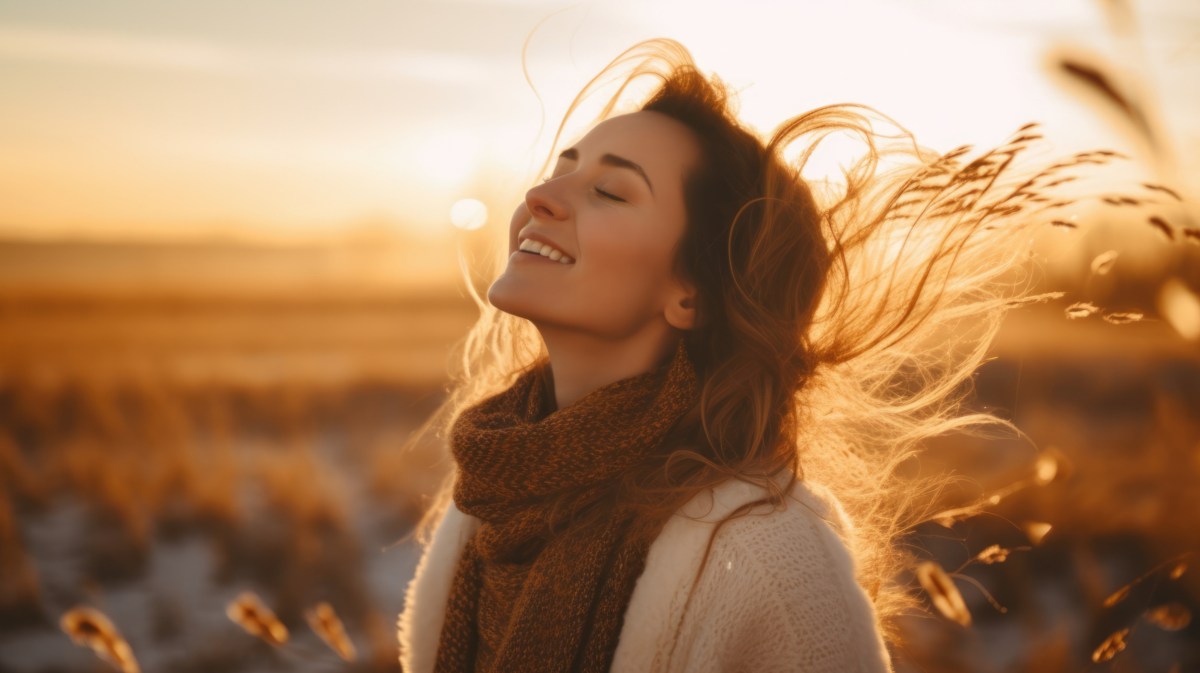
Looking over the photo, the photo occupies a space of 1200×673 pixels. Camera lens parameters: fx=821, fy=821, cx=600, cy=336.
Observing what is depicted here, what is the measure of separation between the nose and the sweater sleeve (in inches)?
34.0

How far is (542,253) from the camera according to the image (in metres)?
2.04

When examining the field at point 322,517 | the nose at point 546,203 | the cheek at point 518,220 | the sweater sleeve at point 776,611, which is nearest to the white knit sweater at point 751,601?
the sweater sleeve at point 776,611

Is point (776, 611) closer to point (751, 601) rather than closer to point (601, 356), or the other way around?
point (751, 601)

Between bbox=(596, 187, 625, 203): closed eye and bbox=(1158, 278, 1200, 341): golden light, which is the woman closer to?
bbox=(596, 187, 625, 203): closed eye

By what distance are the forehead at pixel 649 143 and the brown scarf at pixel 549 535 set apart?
476mm

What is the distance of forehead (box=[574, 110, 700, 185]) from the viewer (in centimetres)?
210

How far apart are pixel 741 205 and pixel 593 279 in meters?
0.47

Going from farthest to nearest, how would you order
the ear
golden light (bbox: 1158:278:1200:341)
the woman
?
the ear → the woman → golden light (bbox: 1158:278:1200:341)

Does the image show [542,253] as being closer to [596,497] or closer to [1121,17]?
[596,497]

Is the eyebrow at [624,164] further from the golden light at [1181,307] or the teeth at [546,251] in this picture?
the golden light at [1181,307]

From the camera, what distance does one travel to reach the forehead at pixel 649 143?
2.10 m

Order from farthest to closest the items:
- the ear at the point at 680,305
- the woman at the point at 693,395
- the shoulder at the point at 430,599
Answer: the shoulder at the point at 430,599 → the ear at the point at 680,305 → the woman at the point at 693,395

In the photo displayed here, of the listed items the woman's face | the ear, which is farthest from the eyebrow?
the ear

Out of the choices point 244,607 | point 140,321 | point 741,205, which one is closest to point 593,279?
point 741,205
